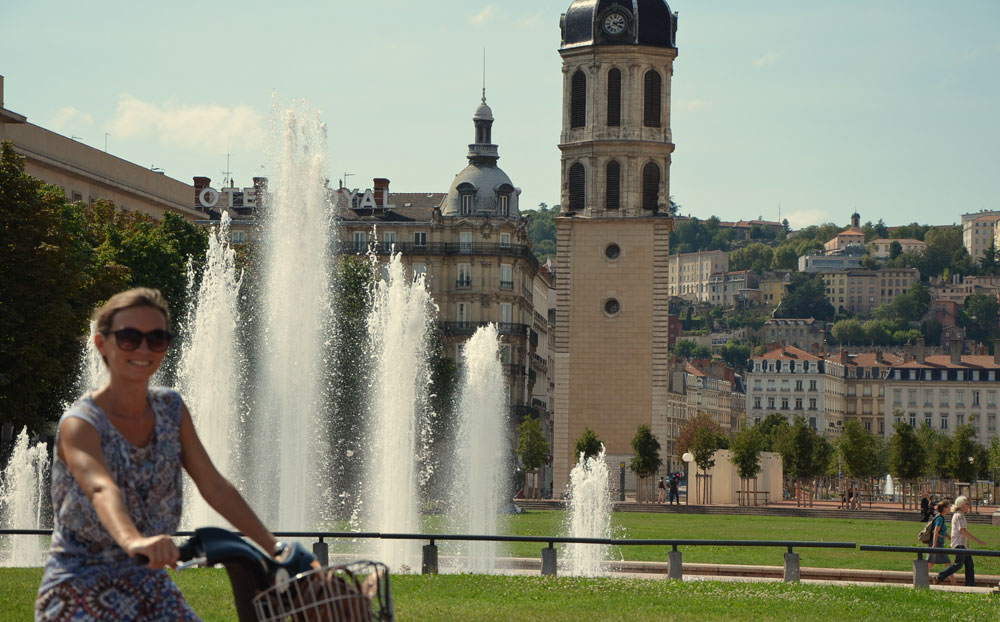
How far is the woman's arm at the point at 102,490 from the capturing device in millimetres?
4574

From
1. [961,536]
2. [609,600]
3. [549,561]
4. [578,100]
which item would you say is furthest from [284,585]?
[578,100]

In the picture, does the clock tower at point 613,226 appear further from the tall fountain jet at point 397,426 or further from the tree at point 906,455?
the tall fountain jet at point 397,426

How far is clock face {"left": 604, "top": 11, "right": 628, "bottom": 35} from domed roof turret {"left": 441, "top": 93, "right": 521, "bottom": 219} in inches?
803

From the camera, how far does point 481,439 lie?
35781 mm

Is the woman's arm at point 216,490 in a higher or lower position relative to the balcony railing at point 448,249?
lower

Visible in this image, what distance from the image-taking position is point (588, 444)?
66.3 m

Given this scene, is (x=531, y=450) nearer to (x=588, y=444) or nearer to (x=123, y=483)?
(x=588, y=444)

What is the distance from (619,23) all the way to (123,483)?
70.3 m

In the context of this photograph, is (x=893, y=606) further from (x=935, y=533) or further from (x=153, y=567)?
(x=153, y=567)

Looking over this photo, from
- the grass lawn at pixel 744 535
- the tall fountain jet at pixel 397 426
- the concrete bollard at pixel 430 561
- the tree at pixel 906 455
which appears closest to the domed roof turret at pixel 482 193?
the tree at pixel 906 455

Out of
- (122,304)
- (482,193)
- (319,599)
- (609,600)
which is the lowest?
(609,600)

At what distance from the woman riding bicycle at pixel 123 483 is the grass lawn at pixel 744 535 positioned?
20181 millimetres

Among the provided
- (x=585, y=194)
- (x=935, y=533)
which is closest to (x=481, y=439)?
(x=935, y=533)

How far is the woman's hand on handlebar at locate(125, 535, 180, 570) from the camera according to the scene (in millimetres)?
4555
